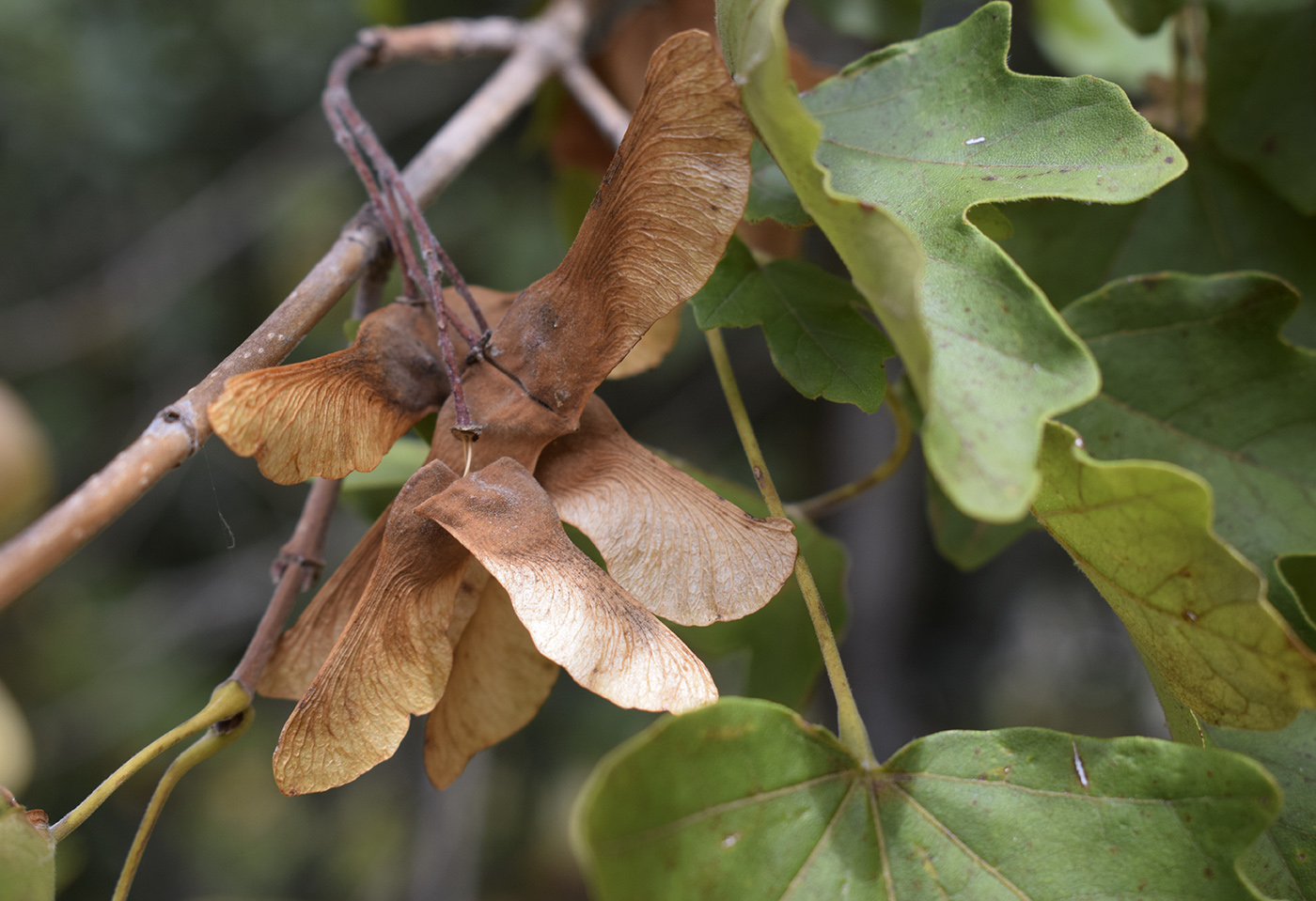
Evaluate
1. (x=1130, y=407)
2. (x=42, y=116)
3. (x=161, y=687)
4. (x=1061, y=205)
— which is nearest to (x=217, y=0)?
(x=42, y=116)

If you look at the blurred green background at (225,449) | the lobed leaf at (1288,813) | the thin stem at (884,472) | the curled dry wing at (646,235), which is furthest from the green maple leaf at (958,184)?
the blurred green background at (225,449)

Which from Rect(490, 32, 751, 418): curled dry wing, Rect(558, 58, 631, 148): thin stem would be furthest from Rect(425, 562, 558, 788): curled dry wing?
Rect(558, 58, 631, 148): thin stem

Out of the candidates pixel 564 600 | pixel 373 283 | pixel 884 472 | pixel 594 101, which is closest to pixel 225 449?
pixel 594 101

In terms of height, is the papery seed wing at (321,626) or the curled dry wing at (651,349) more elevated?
the papery seed wing at (321,626)

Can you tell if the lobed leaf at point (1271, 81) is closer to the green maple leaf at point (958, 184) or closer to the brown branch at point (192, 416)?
the green maple leaf at point (958, 184)

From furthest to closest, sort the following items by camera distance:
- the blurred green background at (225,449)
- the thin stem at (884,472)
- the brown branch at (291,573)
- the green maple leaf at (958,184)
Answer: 1. the blurred green background at (225,449)
2. the thin stem at (884,472)
3. the brown branch at (291,573)
4. the green maple leaf at (958,184)

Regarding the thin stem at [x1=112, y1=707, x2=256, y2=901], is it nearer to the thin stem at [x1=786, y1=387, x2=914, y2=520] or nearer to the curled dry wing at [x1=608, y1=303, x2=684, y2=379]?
the curled dry wing at [x1=608, y1=303, x2=684, y2=379]

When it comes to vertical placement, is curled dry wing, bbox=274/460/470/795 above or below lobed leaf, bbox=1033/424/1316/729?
above
